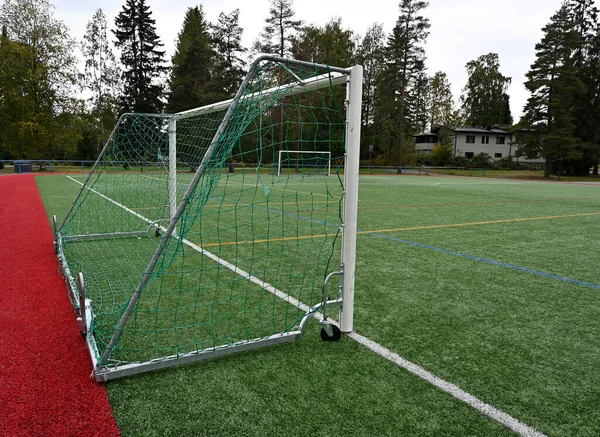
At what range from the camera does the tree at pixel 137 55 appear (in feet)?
120

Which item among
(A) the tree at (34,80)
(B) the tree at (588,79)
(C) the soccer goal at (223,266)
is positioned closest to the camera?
(C) the soccer goal at (223,266)

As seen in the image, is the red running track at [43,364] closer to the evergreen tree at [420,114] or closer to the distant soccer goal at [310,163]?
the distant soccer goal at [310,163]

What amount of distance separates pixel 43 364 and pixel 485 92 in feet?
225

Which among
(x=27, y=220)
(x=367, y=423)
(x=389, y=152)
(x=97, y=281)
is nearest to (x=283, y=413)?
(x=367, y=423)

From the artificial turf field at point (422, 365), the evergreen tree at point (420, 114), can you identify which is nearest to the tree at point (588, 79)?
the evergreen tree at point (420, 114)

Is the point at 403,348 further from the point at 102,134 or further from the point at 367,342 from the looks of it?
the point at 102,134

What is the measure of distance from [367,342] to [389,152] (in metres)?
44.6

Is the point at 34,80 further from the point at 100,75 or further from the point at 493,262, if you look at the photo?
the point at 493,262

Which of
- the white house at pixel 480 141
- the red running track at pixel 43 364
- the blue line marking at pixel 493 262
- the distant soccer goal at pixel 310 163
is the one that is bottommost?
the red running track at pixel 43 364

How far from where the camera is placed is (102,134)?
121 feet

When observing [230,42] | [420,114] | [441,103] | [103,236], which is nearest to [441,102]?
[441,103]

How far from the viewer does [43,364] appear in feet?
8.89

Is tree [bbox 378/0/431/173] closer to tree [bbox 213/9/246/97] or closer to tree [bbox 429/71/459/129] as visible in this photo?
tree [bbox 213/9/246/97]

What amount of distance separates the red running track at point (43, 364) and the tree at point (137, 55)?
1380 inches
